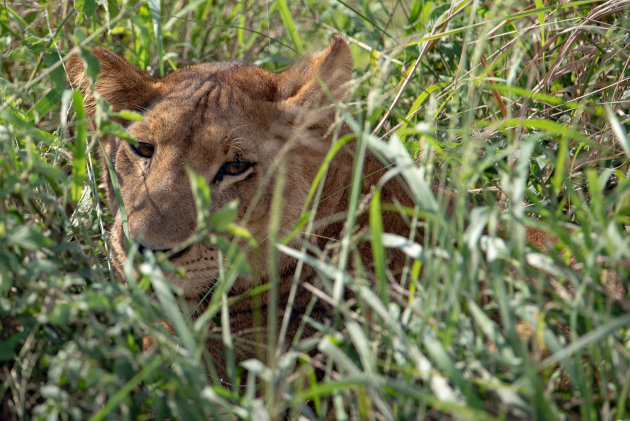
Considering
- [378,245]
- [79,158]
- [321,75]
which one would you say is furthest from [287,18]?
[378,245]

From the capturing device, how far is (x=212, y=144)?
3312 mm

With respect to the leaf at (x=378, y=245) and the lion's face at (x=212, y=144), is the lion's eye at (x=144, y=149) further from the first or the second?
the leaf at (x=378, y=245)

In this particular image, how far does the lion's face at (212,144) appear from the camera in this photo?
3211 mm

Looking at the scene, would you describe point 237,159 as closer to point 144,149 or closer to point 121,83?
point 144,149

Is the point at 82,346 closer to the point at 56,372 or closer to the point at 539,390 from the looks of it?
the point at 56,372

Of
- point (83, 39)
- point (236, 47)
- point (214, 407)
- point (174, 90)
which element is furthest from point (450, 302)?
point (236, 47)

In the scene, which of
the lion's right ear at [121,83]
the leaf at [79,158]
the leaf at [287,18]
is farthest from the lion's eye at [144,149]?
the leaf at [287,18]

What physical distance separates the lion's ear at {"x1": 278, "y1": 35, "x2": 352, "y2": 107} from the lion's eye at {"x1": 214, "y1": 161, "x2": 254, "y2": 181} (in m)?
0.39

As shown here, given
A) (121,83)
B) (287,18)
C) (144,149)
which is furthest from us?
(287,18)

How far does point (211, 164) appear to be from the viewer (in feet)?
10.9

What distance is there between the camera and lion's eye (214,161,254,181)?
337cm

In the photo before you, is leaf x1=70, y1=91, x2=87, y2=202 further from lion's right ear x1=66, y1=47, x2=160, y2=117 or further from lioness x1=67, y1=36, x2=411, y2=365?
lion's right ear x1=66, y1=47, x2=160, y2=117

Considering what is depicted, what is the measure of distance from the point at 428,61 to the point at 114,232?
2.45 metres

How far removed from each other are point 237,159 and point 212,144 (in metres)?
0.14
